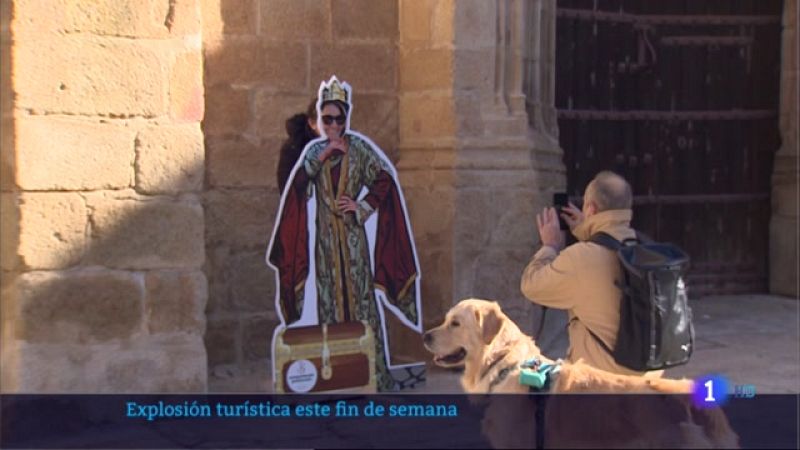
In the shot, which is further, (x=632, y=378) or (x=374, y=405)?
(x=374, y=405)

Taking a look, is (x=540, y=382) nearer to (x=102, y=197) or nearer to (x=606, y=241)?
(x=606, y=241)

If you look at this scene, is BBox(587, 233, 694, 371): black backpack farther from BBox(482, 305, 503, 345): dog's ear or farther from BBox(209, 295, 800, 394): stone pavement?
BBox(209, 295, 800, 394): stone pavement

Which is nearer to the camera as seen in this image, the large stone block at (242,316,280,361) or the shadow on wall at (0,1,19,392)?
the shadow on wall at (0,1,19,392)

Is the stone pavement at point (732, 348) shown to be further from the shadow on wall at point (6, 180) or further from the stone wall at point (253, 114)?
the shadow on wall at point (6, 180)

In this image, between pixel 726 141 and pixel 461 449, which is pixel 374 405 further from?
pixel 726 141

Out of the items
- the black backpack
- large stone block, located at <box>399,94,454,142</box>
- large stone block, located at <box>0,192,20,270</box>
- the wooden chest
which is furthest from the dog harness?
large stone block, located at <box>399,94,454,142</box>

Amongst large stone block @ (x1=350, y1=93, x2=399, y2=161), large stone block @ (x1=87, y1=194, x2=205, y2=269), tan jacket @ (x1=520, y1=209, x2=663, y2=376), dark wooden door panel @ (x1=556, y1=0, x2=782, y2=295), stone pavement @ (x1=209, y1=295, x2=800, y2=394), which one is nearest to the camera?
tan jacket @ (x1=520, y1=209, x2=663, y2=376)

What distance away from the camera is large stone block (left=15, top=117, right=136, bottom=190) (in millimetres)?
4949

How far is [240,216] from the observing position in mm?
6441

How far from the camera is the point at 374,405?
552 cm

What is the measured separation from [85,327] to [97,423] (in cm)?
49

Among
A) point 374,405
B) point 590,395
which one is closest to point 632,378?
point 590,395

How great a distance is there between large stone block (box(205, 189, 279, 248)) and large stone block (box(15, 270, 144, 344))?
3.98ft

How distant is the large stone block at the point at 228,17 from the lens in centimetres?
627
